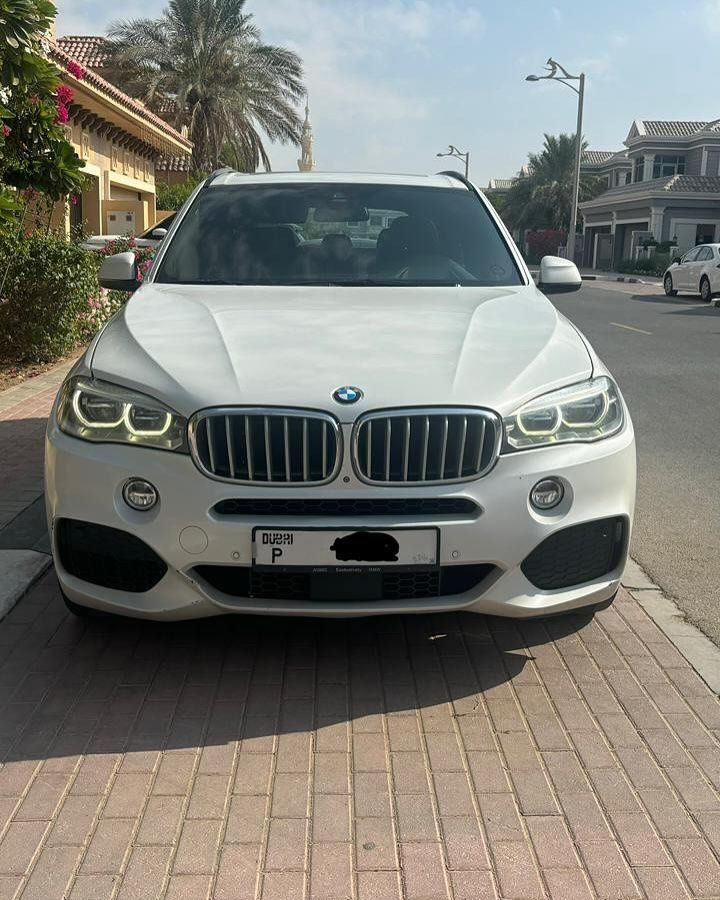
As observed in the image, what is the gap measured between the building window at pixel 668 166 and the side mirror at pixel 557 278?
211 feet

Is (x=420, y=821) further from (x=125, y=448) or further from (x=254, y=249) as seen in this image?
(x=254, y=249)

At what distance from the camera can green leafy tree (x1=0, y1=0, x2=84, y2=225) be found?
23.8 ft

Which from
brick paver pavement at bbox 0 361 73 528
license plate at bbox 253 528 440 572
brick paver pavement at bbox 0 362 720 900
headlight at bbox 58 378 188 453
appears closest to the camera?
brick paver pavement at bbox 0 362 720 900

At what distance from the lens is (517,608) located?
3.47 meters

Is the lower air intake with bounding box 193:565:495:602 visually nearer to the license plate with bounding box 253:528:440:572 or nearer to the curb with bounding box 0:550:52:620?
the license plate with bounding box 253:528:440:572

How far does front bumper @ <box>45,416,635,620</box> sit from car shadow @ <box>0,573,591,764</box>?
1.01 feet

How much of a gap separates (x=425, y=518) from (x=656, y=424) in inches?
A: 239

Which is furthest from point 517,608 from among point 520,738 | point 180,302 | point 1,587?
point 1,587

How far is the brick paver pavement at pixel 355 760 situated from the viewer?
101 inches

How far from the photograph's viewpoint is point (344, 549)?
330 cm

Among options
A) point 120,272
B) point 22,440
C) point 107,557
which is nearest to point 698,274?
point 22,440

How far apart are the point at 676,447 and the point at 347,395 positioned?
5.18 meters

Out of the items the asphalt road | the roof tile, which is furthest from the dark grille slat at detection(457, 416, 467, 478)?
the roof tile

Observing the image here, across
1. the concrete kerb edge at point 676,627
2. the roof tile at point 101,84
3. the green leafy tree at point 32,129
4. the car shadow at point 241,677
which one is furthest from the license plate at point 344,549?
the roof tile at point 101,84
